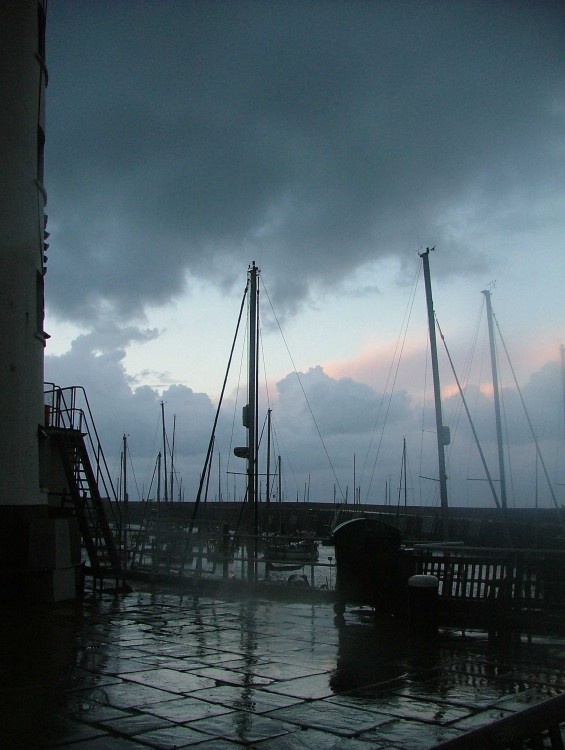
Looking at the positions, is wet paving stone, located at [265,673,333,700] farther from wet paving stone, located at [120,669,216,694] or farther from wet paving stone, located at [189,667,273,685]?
wet paving stone, located at [120,669,216,694]

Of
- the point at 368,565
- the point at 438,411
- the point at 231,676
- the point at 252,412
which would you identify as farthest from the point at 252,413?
the point at 231,676

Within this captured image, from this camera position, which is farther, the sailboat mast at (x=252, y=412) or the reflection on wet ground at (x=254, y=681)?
the sailboat mast at (x=252, y=412)

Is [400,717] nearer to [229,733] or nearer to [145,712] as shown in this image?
[229,733]

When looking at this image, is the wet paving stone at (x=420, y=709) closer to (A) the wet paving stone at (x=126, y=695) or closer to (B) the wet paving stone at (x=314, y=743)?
(B) the wet paving stone at (x=314, y=743)

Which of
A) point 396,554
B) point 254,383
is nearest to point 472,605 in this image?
point 396,554

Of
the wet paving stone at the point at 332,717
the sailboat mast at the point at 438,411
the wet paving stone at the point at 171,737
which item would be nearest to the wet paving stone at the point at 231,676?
the wet paving stone at the point at 332,717

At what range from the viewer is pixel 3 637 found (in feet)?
37.6

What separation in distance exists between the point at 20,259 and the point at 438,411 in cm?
1640

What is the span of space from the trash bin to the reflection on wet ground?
1.29ft

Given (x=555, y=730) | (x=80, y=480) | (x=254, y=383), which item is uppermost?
(x=254, y=383)

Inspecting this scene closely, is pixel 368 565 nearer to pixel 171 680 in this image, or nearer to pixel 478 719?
pixel 171 680

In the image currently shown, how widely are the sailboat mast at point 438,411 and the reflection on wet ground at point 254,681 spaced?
12.5 metres

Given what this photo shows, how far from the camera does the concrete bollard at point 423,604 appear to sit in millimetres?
11594

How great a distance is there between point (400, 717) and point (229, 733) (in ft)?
5.49
